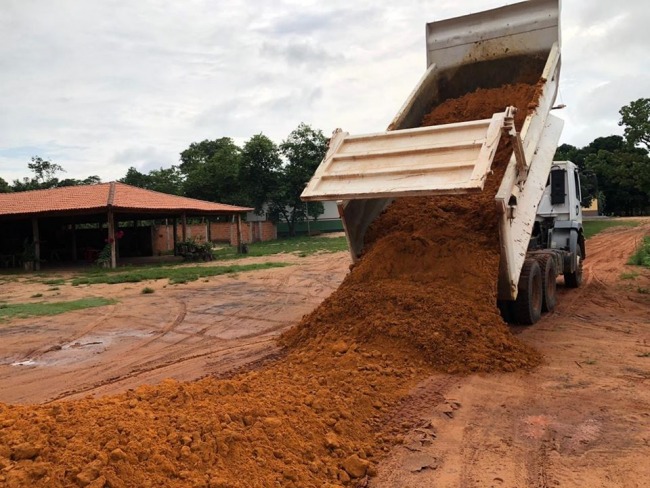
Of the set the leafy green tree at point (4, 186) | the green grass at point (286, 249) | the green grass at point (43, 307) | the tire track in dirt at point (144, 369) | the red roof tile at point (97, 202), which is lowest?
the tire track in dirt at point (144, 369)

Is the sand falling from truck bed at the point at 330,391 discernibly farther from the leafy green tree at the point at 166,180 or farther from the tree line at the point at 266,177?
the leafy green tree at the point at 166,180

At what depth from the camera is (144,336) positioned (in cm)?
857

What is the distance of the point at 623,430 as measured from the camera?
4.27 meters

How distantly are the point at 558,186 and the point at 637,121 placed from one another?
30418mm

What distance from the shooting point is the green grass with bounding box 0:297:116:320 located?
1057 centimetres

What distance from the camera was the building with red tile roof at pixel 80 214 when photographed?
2148 cm

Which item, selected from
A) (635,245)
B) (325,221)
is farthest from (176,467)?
(325,221)

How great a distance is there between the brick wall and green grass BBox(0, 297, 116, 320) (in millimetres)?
21347

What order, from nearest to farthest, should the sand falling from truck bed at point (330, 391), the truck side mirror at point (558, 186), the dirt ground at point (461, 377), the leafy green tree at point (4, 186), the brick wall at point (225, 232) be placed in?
the sand falling from truck bed at point (330, 391) → the dirt ground at point (461, 377) → the truck side mirror at point (558, 186) → the brick wall at point (225, 232) → the leafy green tree at point (4, 186)

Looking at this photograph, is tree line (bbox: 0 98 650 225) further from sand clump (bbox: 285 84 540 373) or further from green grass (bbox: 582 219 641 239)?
sand clump (bbox: 285 84 540 373)

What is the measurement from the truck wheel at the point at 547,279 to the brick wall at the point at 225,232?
27.6 meters

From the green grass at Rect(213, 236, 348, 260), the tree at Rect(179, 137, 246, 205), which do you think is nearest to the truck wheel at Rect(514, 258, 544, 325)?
the green grass at Rect(213, 236, 348, 260)

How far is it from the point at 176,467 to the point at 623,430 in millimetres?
3471

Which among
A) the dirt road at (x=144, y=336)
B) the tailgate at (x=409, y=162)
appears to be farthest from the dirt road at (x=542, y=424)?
the dirt road at (x=144, y=336)
